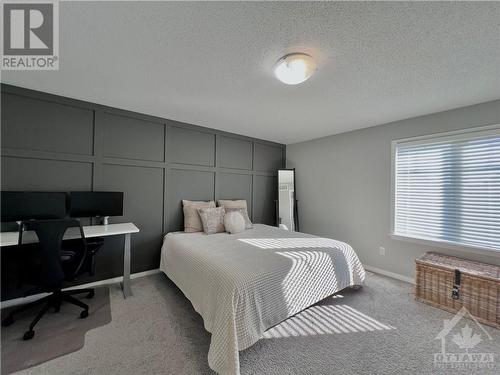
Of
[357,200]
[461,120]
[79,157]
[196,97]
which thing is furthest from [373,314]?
[79,157]

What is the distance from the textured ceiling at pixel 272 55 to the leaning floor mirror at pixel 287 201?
1.90 meters

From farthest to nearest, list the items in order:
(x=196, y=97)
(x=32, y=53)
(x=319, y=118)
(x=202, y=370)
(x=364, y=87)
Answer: (x=319, y=118), (x=196, y=97), (x=364, y=87), (x=32, y=53), (x=202, y=370)

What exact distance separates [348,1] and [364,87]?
1153 mm

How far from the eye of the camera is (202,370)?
57.4 inches

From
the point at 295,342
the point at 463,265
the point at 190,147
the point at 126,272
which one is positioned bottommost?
the point at 295,342

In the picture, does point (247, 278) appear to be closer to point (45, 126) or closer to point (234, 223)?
point (234, 223)

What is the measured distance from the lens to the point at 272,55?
1.64m

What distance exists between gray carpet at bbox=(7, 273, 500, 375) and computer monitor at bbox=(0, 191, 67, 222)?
1226 millimetres

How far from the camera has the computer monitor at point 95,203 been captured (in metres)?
2.41

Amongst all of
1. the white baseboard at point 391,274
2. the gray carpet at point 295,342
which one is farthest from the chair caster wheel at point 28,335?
the white baseboard at point 391,274

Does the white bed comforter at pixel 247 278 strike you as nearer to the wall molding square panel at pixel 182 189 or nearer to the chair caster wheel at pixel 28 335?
the wall molding square panel at pixel 182 189

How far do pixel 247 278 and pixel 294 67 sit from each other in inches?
69.9

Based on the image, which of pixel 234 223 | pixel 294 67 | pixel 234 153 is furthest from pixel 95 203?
pixel 294 67

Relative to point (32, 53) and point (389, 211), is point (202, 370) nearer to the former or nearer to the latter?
point (32, 53)
